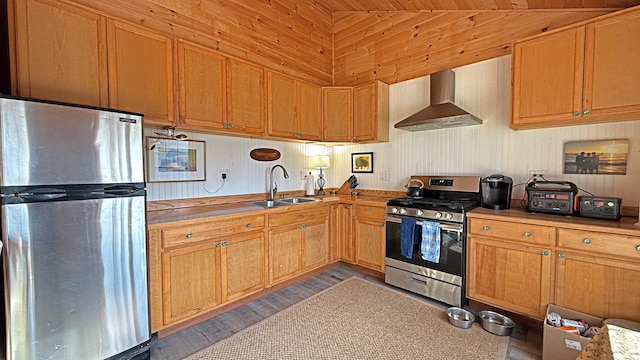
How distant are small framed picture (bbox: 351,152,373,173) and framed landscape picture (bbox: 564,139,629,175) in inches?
81.7

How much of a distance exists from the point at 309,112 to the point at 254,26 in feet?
3.92

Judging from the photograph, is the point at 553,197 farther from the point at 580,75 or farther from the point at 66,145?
the point at 66,145

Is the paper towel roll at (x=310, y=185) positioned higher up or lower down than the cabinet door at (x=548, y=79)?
lower down

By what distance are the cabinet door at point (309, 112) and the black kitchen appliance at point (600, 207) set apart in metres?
2.65

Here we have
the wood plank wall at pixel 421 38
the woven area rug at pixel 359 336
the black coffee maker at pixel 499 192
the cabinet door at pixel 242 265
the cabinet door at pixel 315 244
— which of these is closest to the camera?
the woven area rug at pixel 359 336

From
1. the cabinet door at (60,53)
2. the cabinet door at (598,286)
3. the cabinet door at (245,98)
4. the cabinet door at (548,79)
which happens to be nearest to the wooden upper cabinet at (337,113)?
the cabinet door at (245,98)

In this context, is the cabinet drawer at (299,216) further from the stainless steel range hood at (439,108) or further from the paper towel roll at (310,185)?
the stainless steel range hood at (439,108)

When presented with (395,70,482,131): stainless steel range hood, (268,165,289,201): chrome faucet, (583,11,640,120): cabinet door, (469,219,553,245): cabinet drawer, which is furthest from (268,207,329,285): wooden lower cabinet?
(583,11,640,120): cabinet door

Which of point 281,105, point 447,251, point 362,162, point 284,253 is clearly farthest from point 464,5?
point 284,253

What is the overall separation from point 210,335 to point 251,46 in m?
3.04

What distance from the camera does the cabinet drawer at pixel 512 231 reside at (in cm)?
202

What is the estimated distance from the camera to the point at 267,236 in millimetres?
2662

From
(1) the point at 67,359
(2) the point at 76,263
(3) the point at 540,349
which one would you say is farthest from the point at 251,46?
(3) the point at 540,349

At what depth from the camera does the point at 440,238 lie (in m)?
2.52
